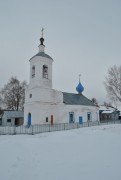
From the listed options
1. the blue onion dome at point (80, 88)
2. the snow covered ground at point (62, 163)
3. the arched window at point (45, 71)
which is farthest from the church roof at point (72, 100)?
the snow covered ground at point (62, 163)

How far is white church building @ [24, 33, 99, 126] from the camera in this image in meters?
20.2

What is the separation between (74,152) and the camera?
751 cm

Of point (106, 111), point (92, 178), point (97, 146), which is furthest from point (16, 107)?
point (92, 178)

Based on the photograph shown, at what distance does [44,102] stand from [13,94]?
17.1 metres

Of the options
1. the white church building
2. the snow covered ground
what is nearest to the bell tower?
the white church building

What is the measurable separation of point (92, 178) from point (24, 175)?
245cm

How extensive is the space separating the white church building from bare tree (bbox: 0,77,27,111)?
14.2 m

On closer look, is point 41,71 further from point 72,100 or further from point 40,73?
point 72,100

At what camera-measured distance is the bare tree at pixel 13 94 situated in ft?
113

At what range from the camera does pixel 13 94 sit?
1369 inches

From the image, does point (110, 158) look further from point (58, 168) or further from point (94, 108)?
point (94, 108)

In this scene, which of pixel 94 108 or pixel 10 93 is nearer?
pixel 94 108

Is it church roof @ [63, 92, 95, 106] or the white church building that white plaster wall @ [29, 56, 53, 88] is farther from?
church roof @ [63, 92, 95, 106]

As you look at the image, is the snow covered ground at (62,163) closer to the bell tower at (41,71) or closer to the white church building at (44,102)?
the white church building at (44,102)
